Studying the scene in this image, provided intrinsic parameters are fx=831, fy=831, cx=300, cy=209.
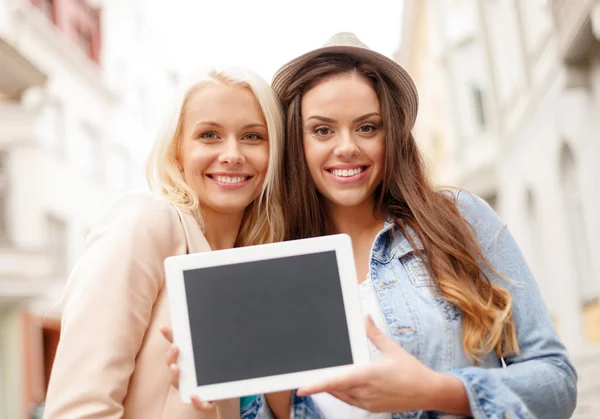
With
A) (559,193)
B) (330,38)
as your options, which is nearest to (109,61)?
(559,193)

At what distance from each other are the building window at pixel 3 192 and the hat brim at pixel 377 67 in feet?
58.4

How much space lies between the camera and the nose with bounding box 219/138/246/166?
301 cm

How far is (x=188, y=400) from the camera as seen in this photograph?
231cm

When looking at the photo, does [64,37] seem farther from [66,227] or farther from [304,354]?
[304,354]

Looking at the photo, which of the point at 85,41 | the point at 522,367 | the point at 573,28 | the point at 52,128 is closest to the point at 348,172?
the point at 522,367

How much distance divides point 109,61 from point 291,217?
88.7ft

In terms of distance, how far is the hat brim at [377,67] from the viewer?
122 inches

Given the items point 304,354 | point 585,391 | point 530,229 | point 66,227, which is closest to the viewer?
point 304,354

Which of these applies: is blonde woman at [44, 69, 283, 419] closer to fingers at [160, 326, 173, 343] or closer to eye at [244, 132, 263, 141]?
eye at [244, 132, 263, 141]

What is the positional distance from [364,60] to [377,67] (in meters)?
0.06

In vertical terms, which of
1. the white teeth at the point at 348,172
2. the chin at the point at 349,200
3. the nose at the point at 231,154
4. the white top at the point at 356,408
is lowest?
the white top at the point at 356,408

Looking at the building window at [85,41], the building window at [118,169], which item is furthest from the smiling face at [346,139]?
the building window at [118,169]

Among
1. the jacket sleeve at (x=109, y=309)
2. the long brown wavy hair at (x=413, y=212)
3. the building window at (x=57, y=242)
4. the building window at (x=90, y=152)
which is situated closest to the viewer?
the jacket sleeve at (x=109, y=309)

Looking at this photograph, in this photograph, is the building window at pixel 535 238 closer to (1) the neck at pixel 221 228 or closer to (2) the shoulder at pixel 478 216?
(1) the neck at pixel 221 228
